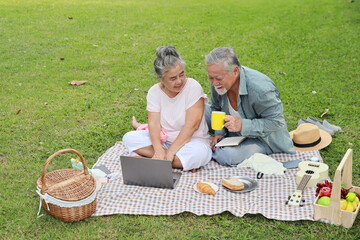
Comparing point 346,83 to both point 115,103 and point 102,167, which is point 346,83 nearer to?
point 115,103

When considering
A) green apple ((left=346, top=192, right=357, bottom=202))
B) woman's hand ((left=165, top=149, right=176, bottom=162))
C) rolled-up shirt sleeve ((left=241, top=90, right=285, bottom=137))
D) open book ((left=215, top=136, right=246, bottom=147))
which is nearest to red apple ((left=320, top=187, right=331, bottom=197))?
green apple ((left=346, top=192, right=357, bottom=202))

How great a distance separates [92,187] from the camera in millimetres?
3807

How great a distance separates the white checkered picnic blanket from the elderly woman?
0.77ft

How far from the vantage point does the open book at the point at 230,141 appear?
15.5 ft

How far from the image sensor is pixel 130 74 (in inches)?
316

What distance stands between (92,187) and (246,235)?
1.49 metres

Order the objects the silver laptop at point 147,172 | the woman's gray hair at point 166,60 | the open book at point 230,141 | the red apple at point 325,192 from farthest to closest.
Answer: the open book at point 230,141 → the woman's gray hair at point 166,60 → the silver laptop at point 147,172 → the red apple at point 325,192

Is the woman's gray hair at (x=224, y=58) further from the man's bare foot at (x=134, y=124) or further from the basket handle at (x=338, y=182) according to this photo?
the man's bare foot at (x=134, y=124)

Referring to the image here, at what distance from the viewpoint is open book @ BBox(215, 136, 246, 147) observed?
15.5ft

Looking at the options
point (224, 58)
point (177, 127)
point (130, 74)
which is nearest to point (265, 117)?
point (224, 58)

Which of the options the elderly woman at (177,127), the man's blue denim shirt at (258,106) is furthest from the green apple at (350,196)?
the elderly woman at (177,127)

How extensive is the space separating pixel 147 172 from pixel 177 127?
0.80m

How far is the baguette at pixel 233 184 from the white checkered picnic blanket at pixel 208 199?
59 millimetres

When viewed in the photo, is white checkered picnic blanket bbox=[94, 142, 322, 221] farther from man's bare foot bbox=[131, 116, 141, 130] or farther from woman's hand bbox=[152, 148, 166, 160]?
man's bare foot bbox=[131, 116, 141, 130]
